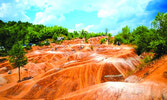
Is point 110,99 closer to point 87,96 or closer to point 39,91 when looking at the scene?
point 87,96

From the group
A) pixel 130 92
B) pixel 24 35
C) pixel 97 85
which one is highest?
pixel 24 35

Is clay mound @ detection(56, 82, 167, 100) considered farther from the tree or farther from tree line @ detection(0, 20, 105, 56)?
tree line @ detection(0, 20, 105, 56)

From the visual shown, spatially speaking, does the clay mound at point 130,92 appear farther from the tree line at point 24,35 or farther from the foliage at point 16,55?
the tree line at point 24,35

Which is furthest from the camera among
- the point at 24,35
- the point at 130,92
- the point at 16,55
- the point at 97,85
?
the point at 24,35

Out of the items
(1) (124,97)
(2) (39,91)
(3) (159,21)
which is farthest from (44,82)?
(3) (159,21)

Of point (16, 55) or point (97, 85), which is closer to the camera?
point (97, 85)

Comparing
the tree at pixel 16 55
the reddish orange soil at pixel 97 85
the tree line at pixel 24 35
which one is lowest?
the reddish orange soil at pixel 97 85

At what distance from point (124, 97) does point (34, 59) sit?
29.1m

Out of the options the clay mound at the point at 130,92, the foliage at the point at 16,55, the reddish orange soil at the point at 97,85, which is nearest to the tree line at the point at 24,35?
the foliage at the point at 16,55

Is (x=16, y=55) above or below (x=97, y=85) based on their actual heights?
above

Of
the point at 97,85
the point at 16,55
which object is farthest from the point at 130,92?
the point at 16,55

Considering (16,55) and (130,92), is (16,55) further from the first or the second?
(130,92)

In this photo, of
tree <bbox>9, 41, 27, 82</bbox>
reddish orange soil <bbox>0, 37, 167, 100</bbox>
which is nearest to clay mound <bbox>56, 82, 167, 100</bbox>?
reddish orange soil <bbox>0, 37, 167, 100</bbox>

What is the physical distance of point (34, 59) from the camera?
3016cm
